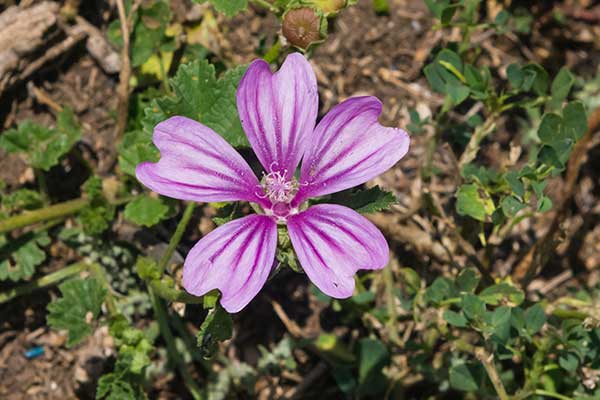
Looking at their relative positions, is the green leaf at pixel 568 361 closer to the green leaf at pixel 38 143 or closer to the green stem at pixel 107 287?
the green stem at pixel 107 287

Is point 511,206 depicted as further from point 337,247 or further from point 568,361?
point 337,247

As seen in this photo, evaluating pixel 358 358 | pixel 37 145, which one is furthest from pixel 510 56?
pixel 37 145

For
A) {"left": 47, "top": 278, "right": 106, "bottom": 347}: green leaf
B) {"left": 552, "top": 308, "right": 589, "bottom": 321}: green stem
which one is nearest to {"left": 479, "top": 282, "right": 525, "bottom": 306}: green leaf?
{"left": 552, "top": 308, "right": 589, "bottom": 321}: green stem

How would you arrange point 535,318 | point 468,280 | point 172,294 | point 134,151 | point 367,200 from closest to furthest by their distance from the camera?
point 367,200, point 172,294, point 535,318, point 468,280, point 134,151

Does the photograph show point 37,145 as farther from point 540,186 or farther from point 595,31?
point 595,31

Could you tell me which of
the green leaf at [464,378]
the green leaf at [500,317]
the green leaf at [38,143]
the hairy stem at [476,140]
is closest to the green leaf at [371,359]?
the green leaf at [464,378]

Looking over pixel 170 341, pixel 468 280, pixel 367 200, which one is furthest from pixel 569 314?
pixel 170 341
